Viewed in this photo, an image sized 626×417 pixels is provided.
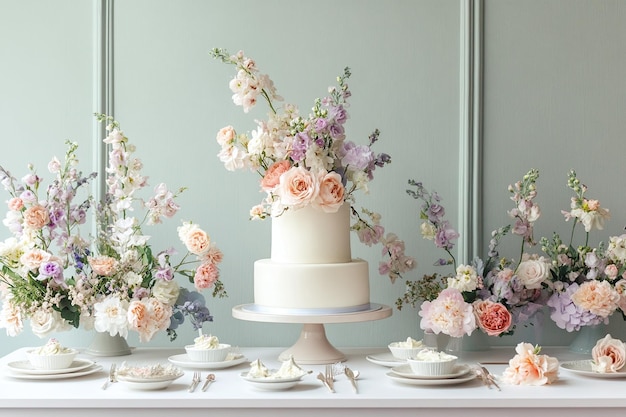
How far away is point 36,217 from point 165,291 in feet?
1.28

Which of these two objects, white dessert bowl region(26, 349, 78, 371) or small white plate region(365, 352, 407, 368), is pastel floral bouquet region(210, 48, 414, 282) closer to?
small white plate region(365, 352, 407, 368)

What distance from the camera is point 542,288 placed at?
7.92 ft

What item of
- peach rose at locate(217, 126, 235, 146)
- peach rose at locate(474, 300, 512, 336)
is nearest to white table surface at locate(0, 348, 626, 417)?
peach rose at locate(474, 300, 512, 336)

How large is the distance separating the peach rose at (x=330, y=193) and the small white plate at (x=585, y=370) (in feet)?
2.33

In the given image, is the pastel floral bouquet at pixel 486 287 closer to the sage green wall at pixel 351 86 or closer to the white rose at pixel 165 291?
the sage green wall at pixel 351 86

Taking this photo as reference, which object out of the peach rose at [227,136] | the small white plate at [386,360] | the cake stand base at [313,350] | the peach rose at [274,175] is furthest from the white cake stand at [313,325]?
the peach rose at [227,136]

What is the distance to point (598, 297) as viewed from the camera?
7.43ft

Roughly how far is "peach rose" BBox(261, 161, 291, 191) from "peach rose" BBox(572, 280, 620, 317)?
2.86 feet

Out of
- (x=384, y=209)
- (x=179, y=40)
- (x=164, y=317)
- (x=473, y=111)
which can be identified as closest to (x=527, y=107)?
(x=473, y=111)

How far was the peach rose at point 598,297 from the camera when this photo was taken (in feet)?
7.43

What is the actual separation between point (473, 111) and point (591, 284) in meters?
0.67

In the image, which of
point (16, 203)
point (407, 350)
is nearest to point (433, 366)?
point (407, 350)

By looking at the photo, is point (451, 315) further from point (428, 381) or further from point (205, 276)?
point (205, 276)

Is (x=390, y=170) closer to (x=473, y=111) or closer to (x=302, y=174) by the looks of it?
(x=473, y=111)
